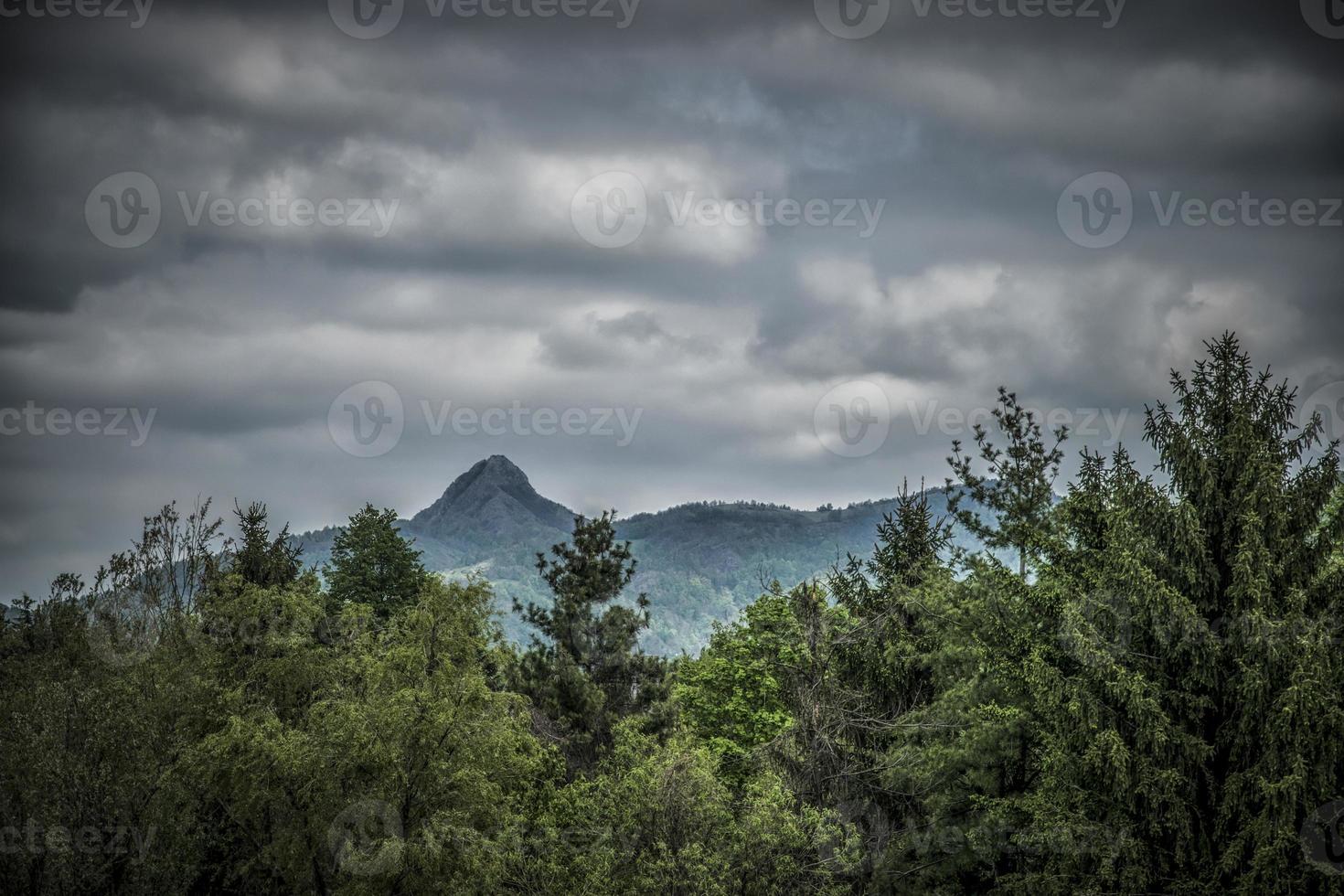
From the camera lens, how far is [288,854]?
2641 cm

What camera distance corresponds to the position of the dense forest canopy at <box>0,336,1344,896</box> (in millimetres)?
21500

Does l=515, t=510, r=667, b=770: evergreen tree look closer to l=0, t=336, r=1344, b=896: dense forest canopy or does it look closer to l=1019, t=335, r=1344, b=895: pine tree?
l=0, t=336, r=1344, b=896: dense forest canopy

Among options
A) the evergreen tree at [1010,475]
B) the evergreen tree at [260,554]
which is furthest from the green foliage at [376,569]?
the evergreen tree at [1010,475]

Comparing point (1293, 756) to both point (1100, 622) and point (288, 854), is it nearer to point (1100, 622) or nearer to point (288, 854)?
point (1100, 622)

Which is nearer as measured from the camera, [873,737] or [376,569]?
[873,737]

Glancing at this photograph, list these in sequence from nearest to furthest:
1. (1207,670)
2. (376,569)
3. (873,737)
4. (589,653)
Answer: (1207,670), (873,737), (589,653), (376,569)

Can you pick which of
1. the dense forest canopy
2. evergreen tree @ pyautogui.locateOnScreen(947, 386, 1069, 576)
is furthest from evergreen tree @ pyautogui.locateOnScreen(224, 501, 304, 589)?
evergreen tree @ pyautogui.locateOnScreen(947, 386, 1069, 576)

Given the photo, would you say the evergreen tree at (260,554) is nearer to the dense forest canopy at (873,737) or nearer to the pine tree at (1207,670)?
the dense forest canopy at (873,737)

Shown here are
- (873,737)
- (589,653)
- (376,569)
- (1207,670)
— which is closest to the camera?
(1207,670)

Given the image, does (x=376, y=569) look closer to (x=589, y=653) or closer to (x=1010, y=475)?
(x=589, y=653)

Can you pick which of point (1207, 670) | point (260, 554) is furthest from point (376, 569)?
point (1207, 670)

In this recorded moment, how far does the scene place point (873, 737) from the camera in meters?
31.6

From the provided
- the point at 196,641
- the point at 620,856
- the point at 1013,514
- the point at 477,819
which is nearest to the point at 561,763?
the point at 477,819

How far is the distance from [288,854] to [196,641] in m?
8.36
